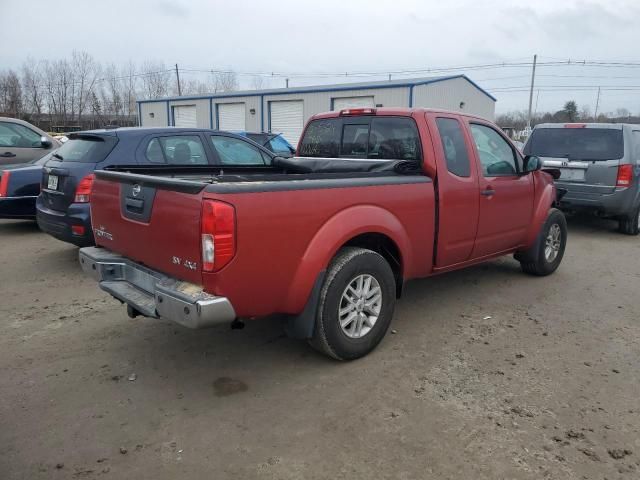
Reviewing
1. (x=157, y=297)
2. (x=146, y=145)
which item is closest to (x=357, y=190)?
(x=157, y=297)

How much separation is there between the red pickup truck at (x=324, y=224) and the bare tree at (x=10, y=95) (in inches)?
2086

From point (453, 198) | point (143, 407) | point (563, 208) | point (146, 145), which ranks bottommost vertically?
point (143, 407)

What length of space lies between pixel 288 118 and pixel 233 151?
24458 mm

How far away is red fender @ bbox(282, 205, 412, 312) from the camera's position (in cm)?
340

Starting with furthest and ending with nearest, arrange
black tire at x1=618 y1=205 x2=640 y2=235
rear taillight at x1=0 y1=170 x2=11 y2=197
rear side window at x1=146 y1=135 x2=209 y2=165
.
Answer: black tire at x1=618 y1=205 x2=640 y2=235 → rear taillight at x1=0 y1=170 x2=11 y2=197 → rear side window at x1=146 y1=135 x2=209 y2=165

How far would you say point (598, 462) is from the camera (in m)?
2.77

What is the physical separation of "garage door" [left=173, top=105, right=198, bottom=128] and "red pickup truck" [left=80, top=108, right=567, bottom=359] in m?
33.1

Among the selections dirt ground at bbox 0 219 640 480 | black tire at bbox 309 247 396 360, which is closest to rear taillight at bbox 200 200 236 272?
black tire at bbox 309 247 396 360

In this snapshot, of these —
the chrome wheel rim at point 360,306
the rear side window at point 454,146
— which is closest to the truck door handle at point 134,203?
the chrome wheel rim at point 360,306

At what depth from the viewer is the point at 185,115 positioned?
1455 inches

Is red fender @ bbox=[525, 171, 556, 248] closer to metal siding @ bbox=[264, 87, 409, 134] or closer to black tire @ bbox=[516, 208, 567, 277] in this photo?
black tire @ bbox=[516, 208, 567, 277]

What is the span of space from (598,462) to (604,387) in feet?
3.18

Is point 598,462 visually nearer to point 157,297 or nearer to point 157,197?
point 157,297

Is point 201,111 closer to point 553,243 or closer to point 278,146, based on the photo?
point 278,146
